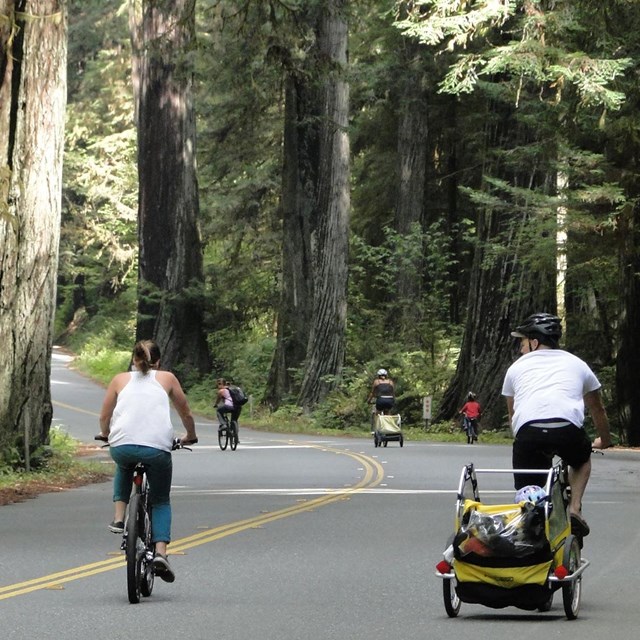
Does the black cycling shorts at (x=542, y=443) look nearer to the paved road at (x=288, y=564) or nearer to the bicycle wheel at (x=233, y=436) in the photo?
the paved road at (x=288, y=564)

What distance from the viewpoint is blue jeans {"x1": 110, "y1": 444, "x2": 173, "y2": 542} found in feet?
34.7

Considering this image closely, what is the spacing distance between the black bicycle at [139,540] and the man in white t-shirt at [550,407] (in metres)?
2.39

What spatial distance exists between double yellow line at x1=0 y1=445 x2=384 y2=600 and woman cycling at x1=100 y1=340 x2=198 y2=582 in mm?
1022

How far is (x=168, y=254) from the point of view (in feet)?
168

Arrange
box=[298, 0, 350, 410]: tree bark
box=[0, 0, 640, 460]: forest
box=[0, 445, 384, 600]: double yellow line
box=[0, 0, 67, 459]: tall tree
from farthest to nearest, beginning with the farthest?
Result: box=[298, 0, 350, 410]: tree bark < box=[0, 0, 640, 460]: forest < box=[0, 0, 67, 459]: tall tree < box=[0, 445, 384, 600]: double yellow line

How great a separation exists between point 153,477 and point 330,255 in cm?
3305

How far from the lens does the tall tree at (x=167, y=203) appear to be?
4966 cm

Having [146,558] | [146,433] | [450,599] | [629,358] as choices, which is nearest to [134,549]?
[146,558]

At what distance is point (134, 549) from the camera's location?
32.8 feet

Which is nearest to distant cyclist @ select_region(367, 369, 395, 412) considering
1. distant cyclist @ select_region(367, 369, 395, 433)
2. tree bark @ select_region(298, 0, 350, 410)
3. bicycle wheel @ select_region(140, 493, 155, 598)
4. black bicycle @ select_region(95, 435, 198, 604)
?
distant cyclist @ select_region(367, 369, 395, 433)

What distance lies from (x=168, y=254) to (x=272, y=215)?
4681 millimetres

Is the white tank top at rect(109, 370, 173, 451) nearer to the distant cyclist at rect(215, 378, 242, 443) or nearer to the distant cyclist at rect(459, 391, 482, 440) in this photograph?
the distant cyclist at rect(215, 378, 242, 443)

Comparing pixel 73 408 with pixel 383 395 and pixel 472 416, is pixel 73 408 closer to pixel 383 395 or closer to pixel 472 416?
pixel 383 395

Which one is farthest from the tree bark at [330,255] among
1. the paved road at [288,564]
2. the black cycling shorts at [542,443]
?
the black cycling shorts at [542,443]
